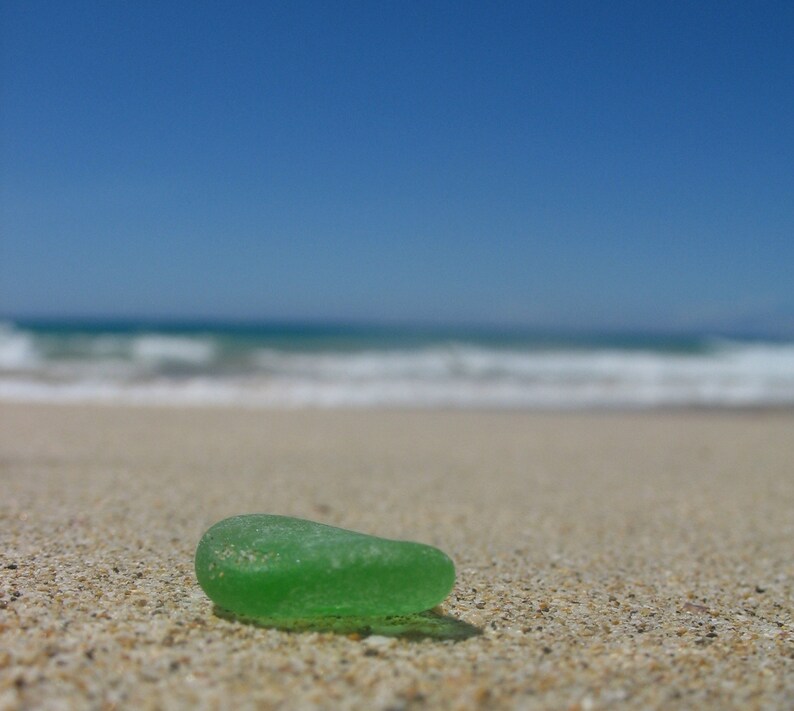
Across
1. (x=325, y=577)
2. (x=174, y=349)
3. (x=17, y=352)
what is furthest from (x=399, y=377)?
(x=325, y=577)

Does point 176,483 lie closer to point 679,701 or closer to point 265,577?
point 265,577

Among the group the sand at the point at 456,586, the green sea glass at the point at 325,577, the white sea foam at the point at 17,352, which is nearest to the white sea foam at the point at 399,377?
the white sea foam at the point at 17,352

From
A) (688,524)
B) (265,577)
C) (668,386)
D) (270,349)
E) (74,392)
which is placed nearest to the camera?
(265,577)

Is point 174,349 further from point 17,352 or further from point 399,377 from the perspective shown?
point 399,377

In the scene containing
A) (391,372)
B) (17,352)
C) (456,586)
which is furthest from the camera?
(17,352)

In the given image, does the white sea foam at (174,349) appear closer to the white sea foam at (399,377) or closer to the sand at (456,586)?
the white sea foam at (399,377)

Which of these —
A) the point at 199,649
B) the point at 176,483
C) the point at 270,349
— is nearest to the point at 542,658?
the point at 199,649

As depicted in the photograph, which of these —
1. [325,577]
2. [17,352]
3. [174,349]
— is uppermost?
[325,577]
